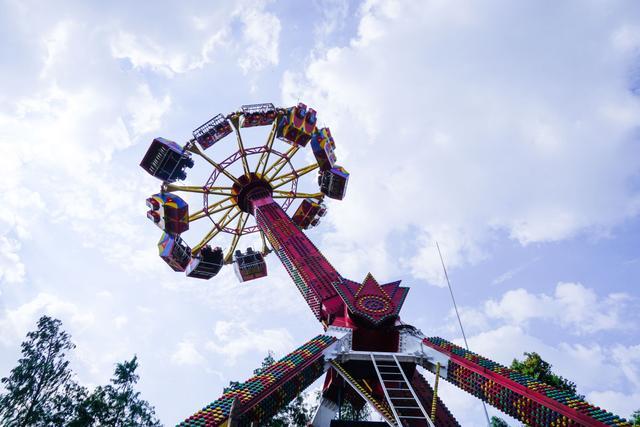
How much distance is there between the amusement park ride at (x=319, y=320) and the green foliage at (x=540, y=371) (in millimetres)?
13185

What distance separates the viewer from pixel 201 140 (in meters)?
19.1

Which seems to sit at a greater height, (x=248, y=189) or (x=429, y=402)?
(x=248, y=189)

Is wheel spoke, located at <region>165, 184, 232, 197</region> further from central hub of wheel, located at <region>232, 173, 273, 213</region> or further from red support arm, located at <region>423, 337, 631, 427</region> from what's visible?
red support arm, located at <region>423, 337, 631, 427</region>

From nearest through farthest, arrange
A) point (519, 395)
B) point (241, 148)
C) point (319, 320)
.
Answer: point (519, 395) < point (319, 320) < point (241, 148)

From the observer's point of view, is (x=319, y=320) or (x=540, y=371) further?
(x=540, y=371)

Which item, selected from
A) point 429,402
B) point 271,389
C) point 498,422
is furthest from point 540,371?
point 271,389

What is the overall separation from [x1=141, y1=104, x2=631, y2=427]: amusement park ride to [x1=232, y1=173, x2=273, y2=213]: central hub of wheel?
52 mm

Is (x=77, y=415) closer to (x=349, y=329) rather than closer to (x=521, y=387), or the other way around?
(x=349, y=329)

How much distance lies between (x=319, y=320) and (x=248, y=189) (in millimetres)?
8547

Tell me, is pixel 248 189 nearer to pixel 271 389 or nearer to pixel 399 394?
pixel 271 389

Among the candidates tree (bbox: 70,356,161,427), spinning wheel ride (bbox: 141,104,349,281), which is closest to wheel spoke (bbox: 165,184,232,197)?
spinning wheel ride (bbox: 141,104,349,281)

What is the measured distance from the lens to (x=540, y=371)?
22.7m

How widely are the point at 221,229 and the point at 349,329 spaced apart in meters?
10.7

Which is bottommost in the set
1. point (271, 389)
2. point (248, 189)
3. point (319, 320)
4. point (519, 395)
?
point (271, 389)
